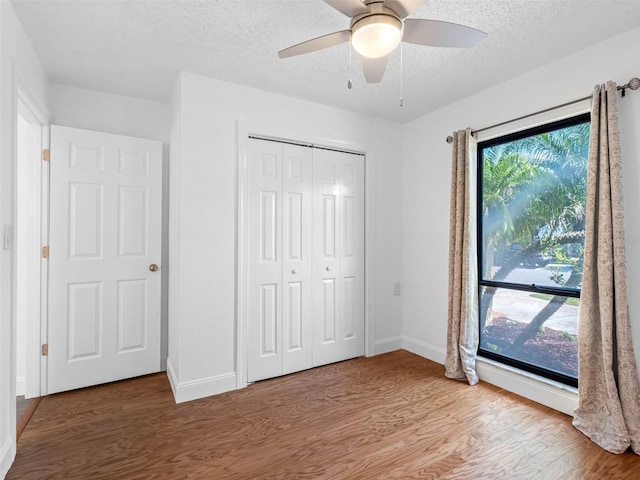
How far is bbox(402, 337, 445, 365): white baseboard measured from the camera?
3316mm

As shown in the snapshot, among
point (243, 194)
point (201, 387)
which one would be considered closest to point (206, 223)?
point (243, 194)

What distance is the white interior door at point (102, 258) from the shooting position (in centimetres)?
267

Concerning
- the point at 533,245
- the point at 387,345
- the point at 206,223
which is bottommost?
the point at 387,345

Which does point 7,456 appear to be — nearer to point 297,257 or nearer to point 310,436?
point 310,436

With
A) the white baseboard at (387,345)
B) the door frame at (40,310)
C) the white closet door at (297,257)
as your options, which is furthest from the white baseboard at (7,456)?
the white baseboard at (387,345)

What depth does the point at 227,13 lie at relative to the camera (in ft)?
6.29

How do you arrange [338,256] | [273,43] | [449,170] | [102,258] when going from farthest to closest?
[338,256], [449,170], [102,258], [273,43]

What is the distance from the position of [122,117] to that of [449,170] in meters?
3.00

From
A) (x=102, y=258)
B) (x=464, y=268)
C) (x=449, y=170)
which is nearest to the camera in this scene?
(x=102, y=258)

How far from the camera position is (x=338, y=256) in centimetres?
333

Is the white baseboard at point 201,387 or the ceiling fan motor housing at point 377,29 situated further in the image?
the white baseboard at point 201,387

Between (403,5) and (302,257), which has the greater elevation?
(403,5)

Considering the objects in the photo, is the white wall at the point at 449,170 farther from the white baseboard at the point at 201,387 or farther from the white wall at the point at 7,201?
the white wall at the point at 7,201

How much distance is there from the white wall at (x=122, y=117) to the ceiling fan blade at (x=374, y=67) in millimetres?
2036
